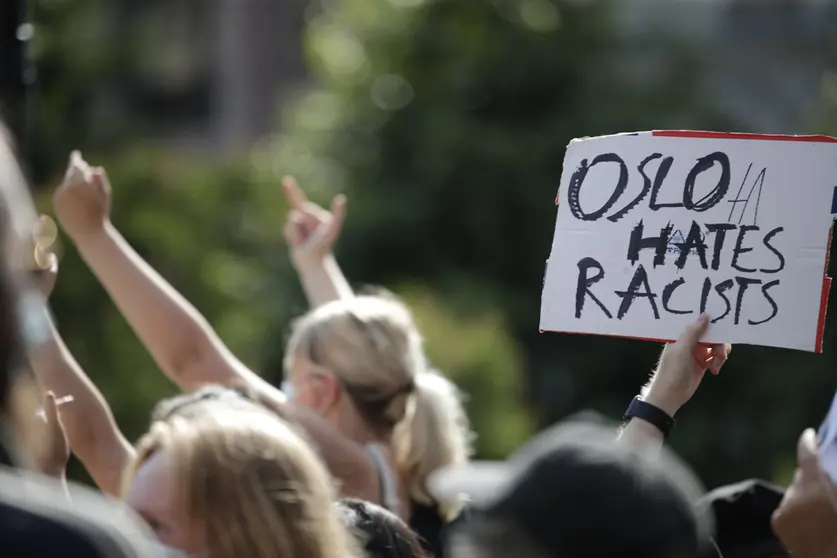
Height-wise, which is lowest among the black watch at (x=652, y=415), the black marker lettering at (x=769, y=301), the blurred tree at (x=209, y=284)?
the blurred tree at (x=209, y=284)

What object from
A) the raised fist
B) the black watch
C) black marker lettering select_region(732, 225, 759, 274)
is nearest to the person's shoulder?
Result: the black watch

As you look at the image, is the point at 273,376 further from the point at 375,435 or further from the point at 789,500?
the point at 789,500

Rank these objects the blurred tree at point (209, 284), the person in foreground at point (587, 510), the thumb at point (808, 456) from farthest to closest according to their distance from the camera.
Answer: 1. the blurred tree at point (209, 284)
2. the thumb at point (808, 456)
3. the person in foreground at point (587, 510)

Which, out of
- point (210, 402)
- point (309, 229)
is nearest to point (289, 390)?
point (309, 229)

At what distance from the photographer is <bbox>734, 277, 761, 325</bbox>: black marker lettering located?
227cm

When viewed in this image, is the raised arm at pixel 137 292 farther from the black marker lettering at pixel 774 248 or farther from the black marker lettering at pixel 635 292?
the black marker lettering at pixel 774 248

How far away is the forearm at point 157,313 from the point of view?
298cm

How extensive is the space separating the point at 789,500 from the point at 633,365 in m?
6.49

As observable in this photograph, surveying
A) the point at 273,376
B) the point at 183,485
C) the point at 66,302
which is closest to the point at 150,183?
the point at 66,302

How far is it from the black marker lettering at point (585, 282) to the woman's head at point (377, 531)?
57cm

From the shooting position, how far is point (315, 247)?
3.57 meters

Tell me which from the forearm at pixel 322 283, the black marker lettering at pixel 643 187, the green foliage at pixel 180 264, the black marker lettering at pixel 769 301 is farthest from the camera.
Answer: the green foliage at pixel 180 264

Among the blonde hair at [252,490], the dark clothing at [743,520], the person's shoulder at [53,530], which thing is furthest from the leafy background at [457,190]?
the person's shoulder at [53,530]

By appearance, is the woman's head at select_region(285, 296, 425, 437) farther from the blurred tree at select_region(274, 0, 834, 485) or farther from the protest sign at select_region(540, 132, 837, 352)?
the blurred tree at select_region(274, 0, 834, 485)
